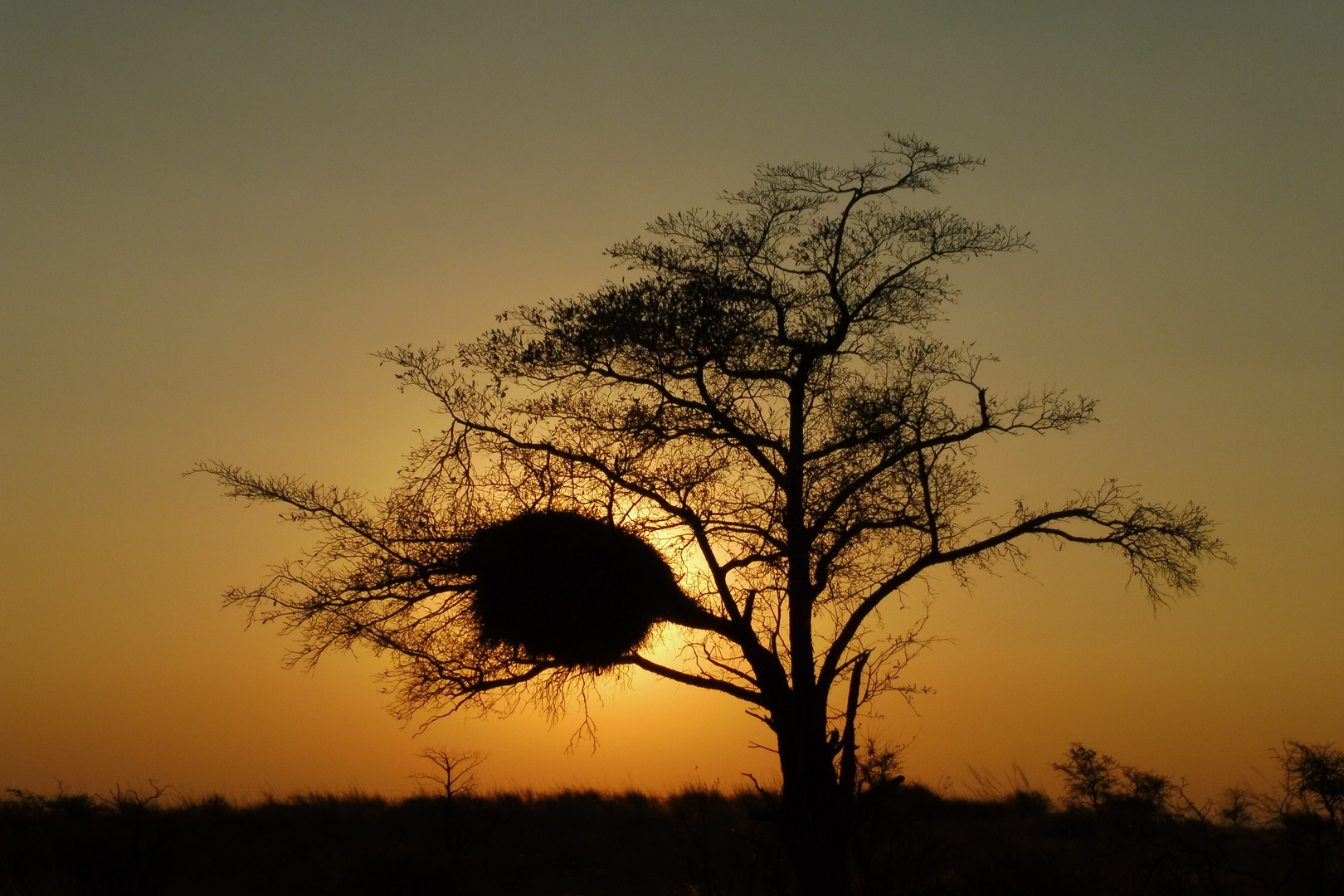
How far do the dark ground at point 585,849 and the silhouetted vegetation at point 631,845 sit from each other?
0.04 metres

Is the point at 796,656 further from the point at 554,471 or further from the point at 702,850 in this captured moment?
the point at 554,471

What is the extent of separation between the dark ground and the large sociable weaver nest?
5.48 ft

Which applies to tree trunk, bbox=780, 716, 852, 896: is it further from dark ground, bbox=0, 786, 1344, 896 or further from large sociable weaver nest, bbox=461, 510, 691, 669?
large sociable weaver nest, bbox=461, 510, 691, 669

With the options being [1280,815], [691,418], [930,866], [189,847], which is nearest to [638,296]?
[691,418]

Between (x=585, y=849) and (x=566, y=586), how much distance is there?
806cm

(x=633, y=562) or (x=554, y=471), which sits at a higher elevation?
(x=554, y=471)

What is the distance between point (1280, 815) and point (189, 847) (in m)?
13.0

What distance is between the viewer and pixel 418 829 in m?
16.3

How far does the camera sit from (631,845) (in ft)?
52.9

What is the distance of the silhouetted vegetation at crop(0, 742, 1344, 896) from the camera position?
9945 millimetres

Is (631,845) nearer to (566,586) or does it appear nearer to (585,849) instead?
(585,849)

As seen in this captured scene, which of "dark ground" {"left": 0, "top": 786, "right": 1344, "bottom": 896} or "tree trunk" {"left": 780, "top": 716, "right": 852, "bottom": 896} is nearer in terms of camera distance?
"tree trunk" {"left": 780, "top": 716, "right": 852, "bottom": 896}

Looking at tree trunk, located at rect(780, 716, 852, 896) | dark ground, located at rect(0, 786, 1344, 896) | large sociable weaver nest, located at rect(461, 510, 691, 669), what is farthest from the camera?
dark ground, located at rect(0, 786, 1344, 896)

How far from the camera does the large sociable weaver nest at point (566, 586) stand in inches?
357
